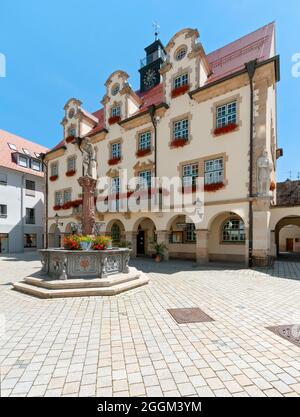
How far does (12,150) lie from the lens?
28.5 m

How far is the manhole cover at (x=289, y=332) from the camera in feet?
13.8

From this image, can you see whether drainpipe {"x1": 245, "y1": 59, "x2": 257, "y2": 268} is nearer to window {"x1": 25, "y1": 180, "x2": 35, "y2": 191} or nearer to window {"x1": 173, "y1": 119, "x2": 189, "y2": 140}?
window {"x1": 173, "y1": 119, "x2": 189, "y2": 140}

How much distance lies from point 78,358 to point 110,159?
1841 centimetres

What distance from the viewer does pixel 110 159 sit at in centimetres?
2050

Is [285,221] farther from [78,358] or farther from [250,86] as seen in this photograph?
[78,358]

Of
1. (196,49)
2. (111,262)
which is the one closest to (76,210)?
(111,262)

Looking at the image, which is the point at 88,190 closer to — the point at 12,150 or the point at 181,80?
the point at 181,80

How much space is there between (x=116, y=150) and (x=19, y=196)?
48.1 feet

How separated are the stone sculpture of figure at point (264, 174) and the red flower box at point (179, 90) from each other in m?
7.31

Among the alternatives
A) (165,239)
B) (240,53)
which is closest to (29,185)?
(165,239)

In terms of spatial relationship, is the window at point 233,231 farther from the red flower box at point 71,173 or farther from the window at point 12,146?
the window at point 12,146

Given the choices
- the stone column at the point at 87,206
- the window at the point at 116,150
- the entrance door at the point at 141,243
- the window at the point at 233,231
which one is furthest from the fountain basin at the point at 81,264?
the window at the point at 116,150

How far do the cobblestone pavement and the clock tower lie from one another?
23313mm

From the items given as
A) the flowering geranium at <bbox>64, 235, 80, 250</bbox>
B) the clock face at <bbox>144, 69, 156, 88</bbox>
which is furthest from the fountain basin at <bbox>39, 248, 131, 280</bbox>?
the clock face at <bbox>144, 69, 156, 88</bbox>
